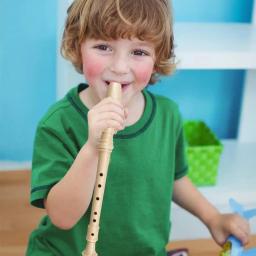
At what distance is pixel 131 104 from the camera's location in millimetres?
844

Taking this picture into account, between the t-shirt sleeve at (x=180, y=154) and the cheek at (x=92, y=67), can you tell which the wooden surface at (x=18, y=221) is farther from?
the cheek at (x=92, y=67)

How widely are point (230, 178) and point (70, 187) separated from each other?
728 mm

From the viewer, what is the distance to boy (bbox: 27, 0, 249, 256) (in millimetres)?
710

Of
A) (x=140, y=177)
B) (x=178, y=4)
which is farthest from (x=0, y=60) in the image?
(x=140, y=177)

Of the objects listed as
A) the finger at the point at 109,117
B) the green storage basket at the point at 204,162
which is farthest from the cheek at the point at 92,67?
the green storage basket at the point at 204,162

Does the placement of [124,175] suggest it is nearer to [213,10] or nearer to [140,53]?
[140,53]

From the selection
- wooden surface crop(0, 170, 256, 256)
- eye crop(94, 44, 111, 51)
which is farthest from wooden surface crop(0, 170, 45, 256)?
eye crop(94, 44, 111, 51)

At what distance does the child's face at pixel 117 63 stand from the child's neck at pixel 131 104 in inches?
3.1

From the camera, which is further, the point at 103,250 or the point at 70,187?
the point at 103,250

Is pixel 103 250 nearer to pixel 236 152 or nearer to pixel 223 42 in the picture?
pixel 223 42

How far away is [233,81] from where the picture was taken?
151 cm

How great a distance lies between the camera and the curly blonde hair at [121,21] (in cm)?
71

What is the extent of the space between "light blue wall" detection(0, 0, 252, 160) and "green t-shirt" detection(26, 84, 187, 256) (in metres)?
0.61

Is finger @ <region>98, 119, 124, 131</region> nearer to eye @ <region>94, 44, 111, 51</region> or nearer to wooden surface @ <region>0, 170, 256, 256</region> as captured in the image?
eye @ <region>94, 44, 111, 51</region>
